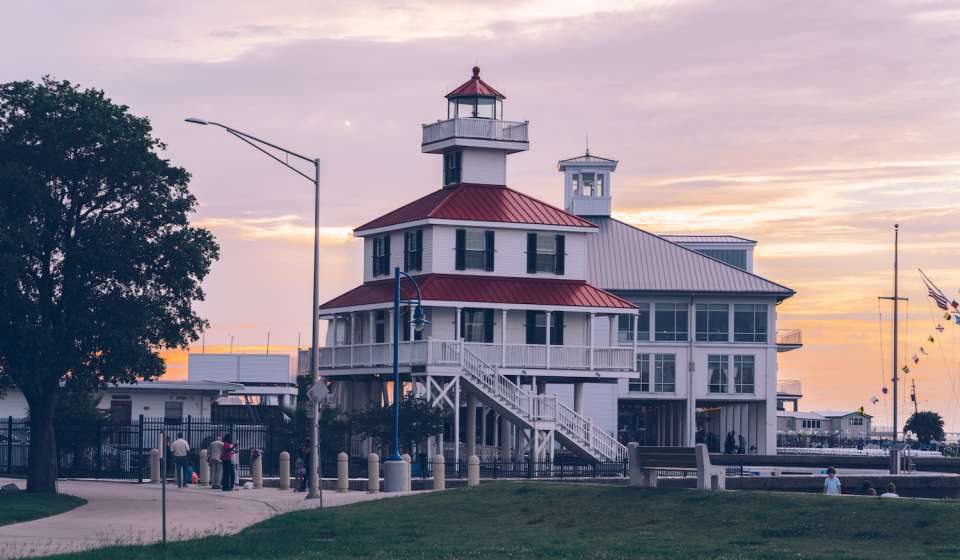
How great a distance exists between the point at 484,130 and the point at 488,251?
6.49m

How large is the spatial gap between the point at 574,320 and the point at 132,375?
28.2m

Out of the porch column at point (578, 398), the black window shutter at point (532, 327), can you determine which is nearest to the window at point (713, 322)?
the porch column at point (578, 398)

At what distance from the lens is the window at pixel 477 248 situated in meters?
70.1

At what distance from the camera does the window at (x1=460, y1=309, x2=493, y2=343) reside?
68625 mm

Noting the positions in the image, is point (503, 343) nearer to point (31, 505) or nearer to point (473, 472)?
point (473, 472)

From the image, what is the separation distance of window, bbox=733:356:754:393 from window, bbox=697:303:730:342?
1619 millimetres

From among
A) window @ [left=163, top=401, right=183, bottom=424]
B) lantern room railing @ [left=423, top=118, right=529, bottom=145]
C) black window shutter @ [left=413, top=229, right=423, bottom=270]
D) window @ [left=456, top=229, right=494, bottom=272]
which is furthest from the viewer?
window @ [left=163, top=401, right=183, bottom=424]

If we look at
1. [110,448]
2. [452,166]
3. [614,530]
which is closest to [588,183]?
[452,166]

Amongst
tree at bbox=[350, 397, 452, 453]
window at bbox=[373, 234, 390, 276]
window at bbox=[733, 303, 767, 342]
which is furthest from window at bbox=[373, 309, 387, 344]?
window at bbox=[733, 303, 767, 342]

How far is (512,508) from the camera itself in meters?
35.1

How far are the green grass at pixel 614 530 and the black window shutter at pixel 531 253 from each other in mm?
35133

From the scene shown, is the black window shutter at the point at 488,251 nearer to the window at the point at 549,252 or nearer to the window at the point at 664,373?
the window at the point at 549,252

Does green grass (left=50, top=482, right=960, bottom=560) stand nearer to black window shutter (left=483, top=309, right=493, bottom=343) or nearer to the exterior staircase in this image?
the exterior staircase

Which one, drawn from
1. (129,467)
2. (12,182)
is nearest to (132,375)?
(12,182)
